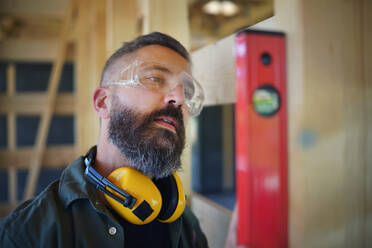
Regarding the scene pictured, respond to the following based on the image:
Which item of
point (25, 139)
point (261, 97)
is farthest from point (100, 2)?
point (25, 139)

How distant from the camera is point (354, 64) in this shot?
0.46 m

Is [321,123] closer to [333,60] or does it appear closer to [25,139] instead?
[333,60]

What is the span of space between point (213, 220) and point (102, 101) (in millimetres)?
579

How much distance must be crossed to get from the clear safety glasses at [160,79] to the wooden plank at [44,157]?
2522 mm

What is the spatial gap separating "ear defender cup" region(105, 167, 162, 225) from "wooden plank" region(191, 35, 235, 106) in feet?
1.06

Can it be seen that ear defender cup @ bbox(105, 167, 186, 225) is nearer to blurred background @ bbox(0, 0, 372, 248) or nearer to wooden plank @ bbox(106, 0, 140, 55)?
blurred background @ bbox(0, 0, 372, 248)

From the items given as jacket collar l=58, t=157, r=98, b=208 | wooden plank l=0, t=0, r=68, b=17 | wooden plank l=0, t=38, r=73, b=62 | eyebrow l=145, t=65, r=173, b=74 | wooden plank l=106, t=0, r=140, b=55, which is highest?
wooden plank l=0, t=0, r=68, b=17

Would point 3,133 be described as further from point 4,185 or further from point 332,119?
point 332,119

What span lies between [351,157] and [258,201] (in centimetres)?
17

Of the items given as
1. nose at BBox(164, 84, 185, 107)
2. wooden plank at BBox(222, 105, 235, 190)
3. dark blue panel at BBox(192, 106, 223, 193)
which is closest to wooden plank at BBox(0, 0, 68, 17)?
dark blue panel at BBox(192, 106, 223, 193)

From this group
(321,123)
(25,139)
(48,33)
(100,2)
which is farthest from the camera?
(25,139)

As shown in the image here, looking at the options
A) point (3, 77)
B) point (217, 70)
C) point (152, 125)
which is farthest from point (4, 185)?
point (217, 70)

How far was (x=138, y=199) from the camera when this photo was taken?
833 millimetres

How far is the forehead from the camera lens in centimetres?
97
